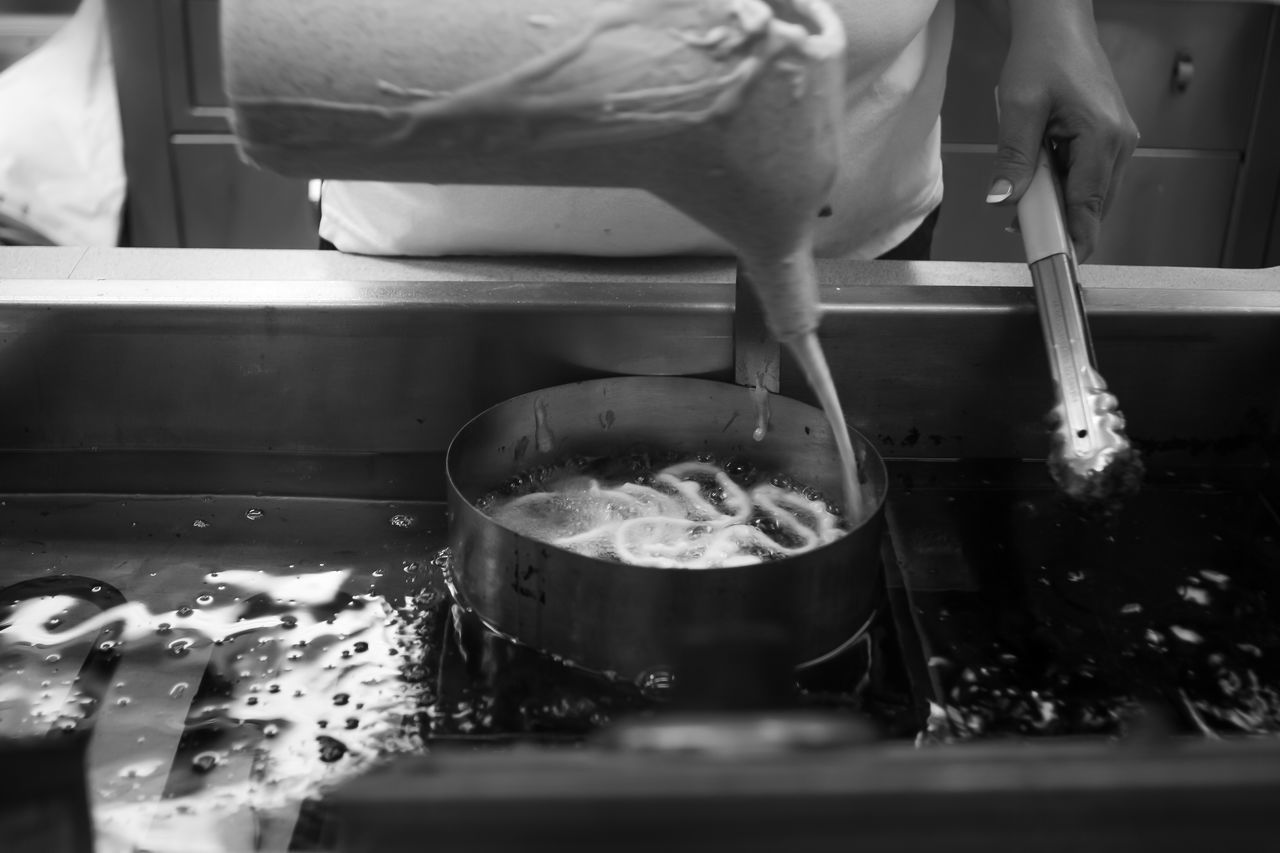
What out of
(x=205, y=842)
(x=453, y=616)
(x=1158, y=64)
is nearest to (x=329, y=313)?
(x=453, y=616)

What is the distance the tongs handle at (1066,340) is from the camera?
0.90 m

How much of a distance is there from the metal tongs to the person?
0.10ft

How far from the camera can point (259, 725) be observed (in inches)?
31.0

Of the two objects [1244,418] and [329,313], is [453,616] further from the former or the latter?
[1244,418]

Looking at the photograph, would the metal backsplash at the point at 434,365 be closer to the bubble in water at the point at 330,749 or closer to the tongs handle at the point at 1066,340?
the tongs handle at the point at 1066,340

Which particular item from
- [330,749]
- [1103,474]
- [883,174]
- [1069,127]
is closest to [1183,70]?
[883,174]

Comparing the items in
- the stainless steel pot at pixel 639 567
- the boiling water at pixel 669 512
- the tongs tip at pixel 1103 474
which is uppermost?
the tongs tip at pixel 1103 474

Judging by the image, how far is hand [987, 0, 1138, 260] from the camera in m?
1.08

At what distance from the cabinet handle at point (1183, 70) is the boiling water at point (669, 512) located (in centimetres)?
181

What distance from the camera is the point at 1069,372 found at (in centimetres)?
95

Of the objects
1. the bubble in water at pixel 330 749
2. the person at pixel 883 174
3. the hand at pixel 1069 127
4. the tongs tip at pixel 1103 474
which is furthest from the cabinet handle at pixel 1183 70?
the bubble in water at pixel 330 749

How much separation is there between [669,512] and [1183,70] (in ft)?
6.28

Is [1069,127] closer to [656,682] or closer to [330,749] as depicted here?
[656,682]

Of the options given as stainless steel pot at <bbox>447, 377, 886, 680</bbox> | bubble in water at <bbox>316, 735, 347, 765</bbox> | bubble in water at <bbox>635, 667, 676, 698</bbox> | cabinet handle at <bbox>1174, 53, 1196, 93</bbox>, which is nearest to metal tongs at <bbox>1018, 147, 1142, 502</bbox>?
stainless steel pot at <bbox>447, 377, 886, 680</bbox>
